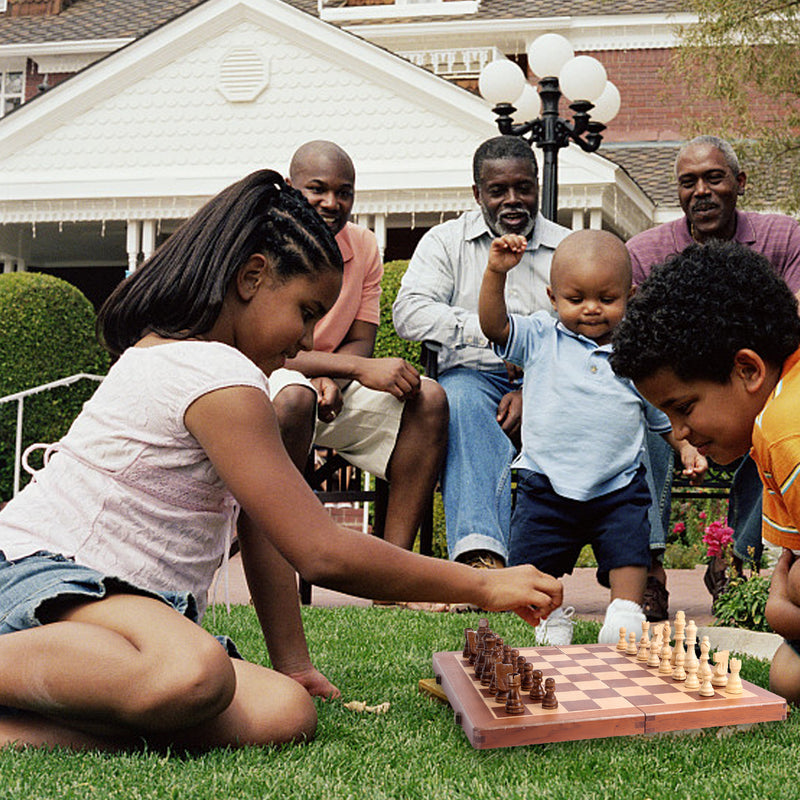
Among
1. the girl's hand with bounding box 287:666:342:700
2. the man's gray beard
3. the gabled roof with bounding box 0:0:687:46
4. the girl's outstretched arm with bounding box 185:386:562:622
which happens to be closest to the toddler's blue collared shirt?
the man's gray beard

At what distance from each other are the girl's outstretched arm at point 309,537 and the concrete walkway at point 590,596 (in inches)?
105

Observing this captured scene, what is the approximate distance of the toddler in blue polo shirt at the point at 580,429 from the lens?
414 cm

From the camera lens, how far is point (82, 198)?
54.9ft

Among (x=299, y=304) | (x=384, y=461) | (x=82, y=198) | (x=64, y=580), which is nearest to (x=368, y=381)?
(x=384, y=461)

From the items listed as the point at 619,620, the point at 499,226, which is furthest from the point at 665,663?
the point at 499,226

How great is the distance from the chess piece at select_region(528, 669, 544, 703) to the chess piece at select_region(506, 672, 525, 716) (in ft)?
0.18

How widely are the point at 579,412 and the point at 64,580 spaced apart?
2.36 meters

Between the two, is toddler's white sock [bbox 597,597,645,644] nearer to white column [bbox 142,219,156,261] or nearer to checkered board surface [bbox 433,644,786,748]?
checkered board surface [bbox 433,644,786,748]

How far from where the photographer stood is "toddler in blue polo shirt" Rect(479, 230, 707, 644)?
4141mm

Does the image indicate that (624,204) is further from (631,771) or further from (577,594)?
(631,771)

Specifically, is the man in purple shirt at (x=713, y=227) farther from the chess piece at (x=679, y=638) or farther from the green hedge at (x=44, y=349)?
the green hedge at (x=44, y=349)

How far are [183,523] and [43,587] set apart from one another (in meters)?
0.37

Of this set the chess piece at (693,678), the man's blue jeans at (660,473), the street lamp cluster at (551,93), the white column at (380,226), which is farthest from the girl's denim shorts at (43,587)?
the white column at (380,226)

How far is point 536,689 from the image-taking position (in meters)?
2.53
